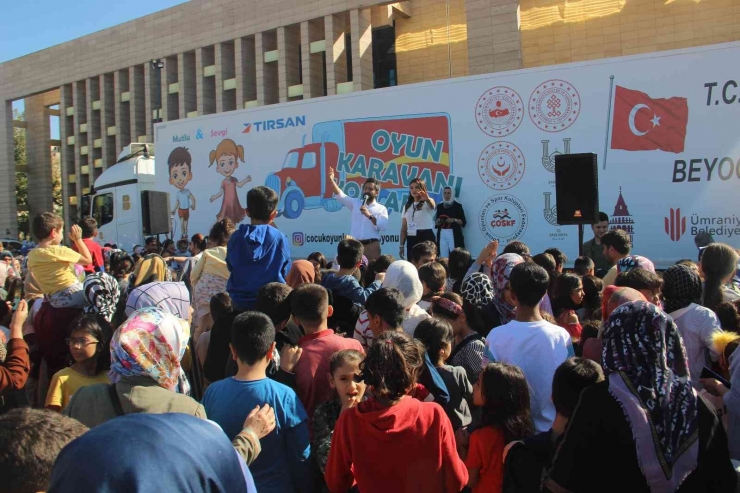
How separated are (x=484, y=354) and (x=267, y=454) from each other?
1.28m

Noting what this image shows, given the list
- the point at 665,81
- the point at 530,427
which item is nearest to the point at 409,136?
the point at 665,81

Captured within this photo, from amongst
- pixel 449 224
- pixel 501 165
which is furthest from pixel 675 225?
pixel 449 224

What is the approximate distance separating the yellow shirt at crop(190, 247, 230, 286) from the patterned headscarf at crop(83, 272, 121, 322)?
0.85 m

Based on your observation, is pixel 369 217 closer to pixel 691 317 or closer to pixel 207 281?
pixel 207 281

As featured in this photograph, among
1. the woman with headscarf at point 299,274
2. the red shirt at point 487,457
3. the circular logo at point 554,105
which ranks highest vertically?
the circular logo at point 554,105

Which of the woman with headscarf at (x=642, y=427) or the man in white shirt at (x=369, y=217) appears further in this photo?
the man in white shirt at (x=369, y=217)

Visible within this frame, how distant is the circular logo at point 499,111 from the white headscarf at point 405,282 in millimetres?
5824

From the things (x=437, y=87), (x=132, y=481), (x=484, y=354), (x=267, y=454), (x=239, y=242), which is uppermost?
(x=437, y=87)

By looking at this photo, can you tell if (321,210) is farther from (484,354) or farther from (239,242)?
(484,354)

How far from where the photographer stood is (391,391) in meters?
2.46

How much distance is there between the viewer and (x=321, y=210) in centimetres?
1098

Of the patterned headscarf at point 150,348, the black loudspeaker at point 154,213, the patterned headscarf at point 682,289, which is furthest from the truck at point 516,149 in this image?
the patterned headscarf at point 150,348

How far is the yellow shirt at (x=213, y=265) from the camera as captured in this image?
5.39m

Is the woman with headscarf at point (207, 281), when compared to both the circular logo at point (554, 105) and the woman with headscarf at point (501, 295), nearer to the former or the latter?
the woman with headscarf at point (501, 295)
